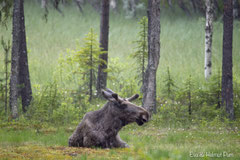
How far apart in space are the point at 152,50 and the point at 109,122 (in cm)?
870

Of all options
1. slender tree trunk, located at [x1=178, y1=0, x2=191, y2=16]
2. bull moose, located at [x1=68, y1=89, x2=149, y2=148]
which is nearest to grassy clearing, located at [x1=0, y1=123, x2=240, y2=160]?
bull moose, located at [x1=68, y1=89, x2=149, y2=148]

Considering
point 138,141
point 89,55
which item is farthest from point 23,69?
point 138,141

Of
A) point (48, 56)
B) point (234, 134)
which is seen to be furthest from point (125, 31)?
point (234, 134)

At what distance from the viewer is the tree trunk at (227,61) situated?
16734mm

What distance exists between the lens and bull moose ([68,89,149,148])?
8.70 metres

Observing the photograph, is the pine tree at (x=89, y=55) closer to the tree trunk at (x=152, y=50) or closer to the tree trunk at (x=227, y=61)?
the tree trunk at (x=152, y=50)

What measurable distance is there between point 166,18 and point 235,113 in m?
34.8

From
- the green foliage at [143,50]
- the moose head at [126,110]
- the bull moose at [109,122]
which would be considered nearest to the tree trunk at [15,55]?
the green foliage at [143,50]

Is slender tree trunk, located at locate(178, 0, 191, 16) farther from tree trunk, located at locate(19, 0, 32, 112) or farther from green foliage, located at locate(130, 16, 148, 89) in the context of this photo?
tree trunk, located at locate(19, 0, 32, 112)

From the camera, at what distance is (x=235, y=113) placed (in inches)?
689

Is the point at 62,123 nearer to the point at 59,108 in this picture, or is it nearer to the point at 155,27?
the point at 59,108

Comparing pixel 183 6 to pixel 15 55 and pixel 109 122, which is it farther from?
pixel 109 122

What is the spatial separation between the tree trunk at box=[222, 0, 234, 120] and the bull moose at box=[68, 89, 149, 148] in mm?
9120

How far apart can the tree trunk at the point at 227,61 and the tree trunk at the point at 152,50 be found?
328cm
